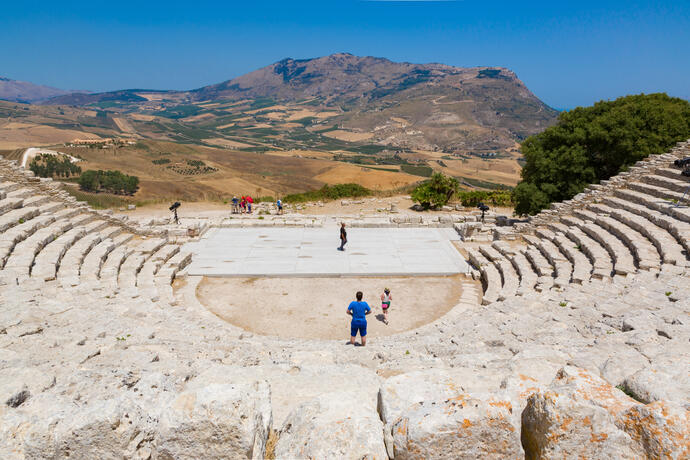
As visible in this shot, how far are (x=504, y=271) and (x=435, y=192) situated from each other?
12.9 m

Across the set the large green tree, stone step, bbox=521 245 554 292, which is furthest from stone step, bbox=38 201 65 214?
the large green tree

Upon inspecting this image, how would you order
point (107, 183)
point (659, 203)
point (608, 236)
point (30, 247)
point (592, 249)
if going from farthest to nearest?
point (107, 183) → point (659, 203) → point (608, 236) → point (592, 249) → point (30, 247)

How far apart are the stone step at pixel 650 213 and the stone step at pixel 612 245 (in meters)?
1.20

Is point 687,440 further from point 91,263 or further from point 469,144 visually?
point 469,144

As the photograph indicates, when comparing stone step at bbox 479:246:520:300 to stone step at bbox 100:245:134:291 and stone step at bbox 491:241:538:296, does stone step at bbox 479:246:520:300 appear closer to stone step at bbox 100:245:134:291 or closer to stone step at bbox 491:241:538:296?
stone step at bbox 491:241:538:296

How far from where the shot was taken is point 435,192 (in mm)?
26156

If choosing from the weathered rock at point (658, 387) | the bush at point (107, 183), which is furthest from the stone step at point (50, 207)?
the bush at point (107, 183)

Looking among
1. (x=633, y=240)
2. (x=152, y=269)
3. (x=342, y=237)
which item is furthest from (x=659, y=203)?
(x=152, y=269)

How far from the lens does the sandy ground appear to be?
11328 millimetres

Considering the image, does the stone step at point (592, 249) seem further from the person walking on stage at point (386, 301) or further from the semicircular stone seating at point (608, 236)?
the person walking on stage at point (386, 301)

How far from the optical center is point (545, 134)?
20.5 meters

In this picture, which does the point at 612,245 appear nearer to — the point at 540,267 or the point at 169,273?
the point at 540,267

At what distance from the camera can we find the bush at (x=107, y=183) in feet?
155

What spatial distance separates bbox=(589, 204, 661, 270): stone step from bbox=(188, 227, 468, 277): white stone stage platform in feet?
17.5
